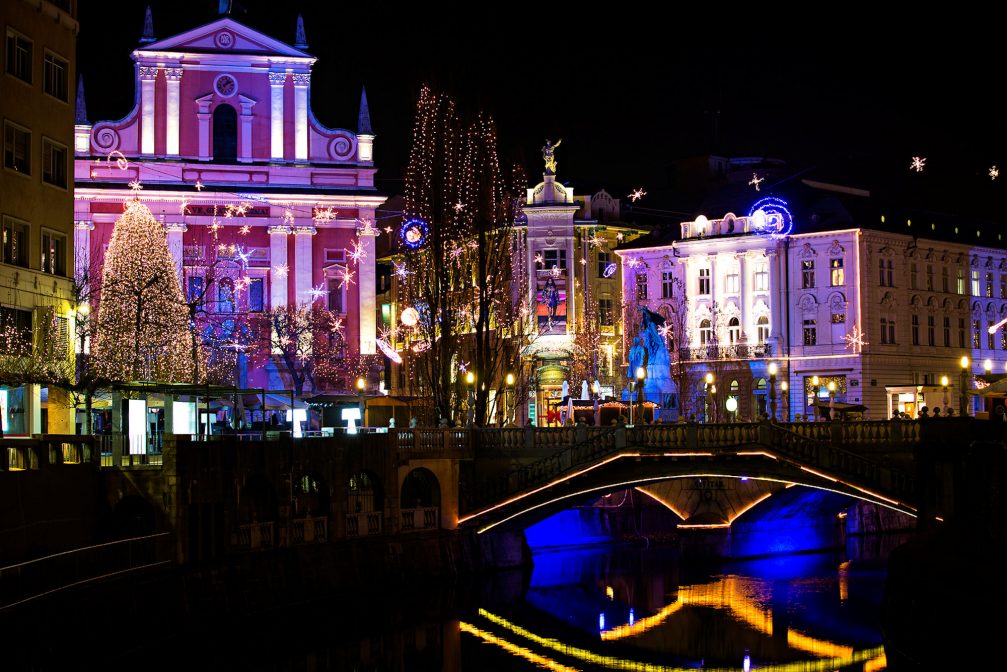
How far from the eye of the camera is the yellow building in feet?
185

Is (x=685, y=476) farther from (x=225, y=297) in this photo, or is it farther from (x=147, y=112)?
(x=147, y=112)

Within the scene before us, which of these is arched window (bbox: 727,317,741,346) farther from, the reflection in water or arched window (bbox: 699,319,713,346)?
the reflection in water

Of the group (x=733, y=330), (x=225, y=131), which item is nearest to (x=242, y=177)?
(x=225, y=131)

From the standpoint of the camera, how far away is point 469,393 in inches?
3179

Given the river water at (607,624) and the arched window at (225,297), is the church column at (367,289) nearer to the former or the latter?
the arched window at (225,297)

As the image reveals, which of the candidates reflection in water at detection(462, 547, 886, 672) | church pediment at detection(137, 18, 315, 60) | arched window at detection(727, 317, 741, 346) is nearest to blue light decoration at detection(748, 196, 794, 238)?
arched window at detection(727, 317, 741, 346)

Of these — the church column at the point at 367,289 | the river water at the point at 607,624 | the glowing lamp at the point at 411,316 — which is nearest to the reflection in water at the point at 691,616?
the river water at the point at 607,624

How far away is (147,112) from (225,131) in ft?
15.6

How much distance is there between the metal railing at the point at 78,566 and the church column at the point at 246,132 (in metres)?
52.3

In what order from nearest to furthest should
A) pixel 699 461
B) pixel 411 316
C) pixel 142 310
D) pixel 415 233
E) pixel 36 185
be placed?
1. pixel 36 185
2. pixel 699 461
3. pixel 142 310
4. pixel 415 233
5. pixel 411 316

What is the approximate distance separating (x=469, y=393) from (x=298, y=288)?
23769 millimetres

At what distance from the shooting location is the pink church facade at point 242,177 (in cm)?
9806

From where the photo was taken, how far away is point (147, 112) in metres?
98.2

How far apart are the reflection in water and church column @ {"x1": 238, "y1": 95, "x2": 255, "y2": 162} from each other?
3677cm
